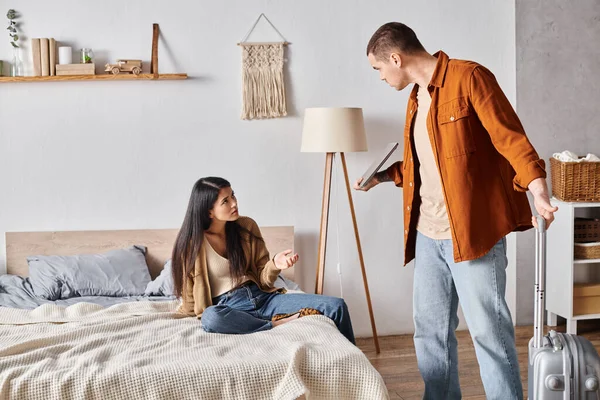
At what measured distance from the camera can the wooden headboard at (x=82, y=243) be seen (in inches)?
164

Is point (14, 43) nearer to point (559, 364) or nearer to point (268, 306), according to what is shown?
point (268, 306)

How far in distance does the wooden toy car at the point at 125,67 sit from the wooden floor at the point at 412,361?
2.01 m

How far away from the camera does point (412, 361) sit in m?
3.89

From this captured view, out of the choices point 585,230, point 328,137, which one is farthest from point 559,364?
point 585,230

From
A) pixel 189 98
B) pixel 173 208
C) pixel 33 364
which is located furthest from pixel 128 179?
pixel 33 364

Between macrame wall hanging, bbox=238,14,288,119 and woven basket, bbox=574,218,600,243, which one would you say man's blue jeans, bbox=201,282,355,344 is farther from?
woven basket, bbox=574,218,600,243

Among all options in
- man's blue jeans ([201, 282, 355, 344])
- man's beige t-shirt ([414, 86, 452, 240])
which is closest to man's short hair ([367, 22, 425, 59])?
man's beige t-shirt ([414, 86, 452, 240])

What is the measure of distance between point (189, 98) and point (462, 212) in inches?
91.7

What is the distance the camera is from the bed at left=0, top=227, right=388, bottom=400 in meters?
2.41

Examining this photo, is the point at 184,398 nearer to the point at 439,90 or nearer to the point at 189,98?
the point at 439,90

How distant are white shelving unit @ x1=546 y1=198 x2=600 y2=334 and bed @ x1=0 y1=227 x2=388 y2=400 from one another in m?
1.81

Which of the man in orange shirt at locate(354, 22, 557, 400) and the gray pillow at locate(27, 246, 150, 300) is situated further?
the gray pillow at locate(27, 246, 150, 300)

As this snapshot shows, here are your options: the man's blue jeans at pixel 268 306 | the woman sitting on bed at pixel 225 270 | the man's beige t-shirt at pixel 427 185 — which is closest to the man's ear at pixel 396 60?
the man's beige t-shirt at pixel 427 185

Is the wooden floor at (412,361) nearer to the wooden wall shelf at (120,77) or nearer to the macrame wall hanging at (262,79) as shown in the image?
the macrame wall hanging at (262,79)
